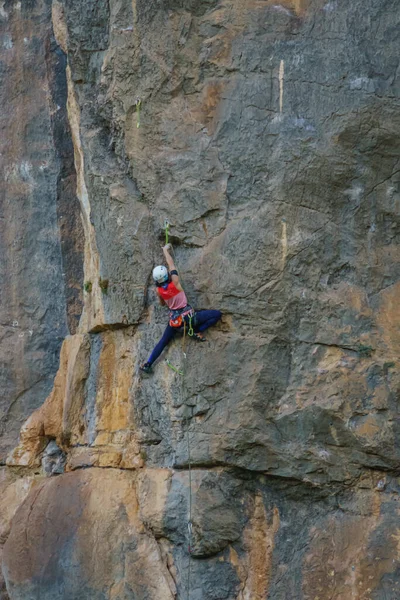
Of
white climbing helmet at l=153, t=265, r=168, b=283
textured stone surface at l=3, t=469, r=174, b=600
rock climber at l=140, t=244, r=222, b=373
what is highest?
white climbing helmet at l=153, t=265, r=168, b=283

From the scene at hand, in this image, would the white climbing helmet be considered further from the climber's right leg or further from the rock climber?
the climber's right leg

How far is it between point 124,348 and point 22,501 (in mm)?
2610

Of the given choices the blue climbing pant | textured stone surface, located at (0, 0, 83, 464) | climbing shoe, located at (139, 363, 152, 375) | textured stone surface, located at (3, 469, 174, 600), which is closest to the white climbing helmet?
the blue climbing pant

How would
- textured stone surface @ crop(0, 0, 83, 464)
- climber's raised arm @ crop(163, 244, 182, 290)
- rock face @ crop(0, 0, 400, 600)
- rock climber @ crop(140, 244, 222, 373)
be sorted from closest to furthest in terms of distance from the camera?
rock face @ crop(0, 0, 400, 600) < rock climber @ crop(140, 244, 222, 373) < climber's raised arm @ crop(163, 244, 182, 290) < textured stone surface @ crop(0, 0, 83, 464)

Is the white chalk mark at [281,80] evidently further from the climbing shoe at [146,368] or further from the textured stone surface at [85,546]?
the textured stone surface at [85,546]

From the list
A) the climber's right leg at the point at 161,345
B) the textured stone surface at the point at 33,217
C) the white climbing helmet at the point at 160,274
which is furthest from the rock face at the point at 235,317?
the textured stone surface at the point at 33,217

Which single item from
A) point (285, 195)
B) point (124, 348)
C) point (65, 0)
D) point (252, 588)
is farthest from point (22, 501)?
point (65, 0)

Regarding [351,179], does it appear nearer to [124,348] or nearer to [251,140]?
[251,140]

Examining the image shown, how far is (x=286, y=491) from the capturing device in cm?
1342

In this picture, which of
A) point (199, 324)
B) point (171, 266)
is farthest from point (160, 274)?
point (199, 324)

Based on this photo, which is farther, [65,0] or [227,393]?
[65,0]

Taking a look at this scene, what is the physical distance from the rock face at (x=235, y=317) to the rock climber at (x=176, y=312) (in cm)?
20

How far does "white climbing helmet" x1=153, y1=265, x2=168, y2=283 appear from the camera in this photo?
13.5 meters

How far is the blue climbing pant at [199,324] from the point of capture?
44.3 ft
